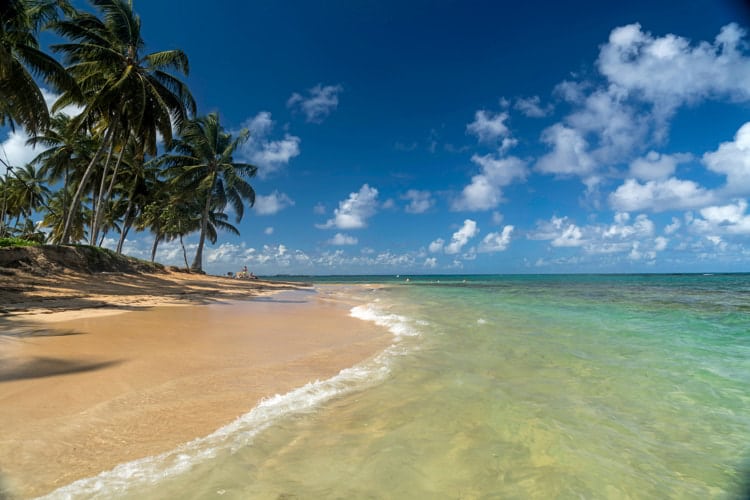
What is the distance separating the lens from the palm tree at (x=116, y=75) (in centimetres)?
1670

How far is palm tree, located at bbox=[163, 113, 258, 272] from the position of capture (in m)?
29.2

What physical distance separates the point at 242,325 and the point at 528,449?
7.07 m

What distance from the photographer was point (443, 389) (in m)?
4.20

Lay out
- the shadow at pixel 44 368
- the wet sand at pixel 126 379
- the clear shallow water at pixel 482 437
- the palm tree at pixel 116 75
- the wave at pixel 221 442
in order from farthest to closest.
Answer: the palm tree at pixel 116 75 → the shadow at pixel 44 368 → the wet sand at pixel 126 379 → the clear shallow water at pixel 482 437 → the wave at pixel 221 442

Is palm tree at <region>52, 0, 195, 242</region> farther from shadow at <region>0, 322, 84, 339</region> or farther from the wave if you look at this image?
the wave

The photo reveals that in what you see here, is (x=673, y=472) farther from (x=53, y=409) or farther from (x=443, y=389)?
(x=53, y=409)

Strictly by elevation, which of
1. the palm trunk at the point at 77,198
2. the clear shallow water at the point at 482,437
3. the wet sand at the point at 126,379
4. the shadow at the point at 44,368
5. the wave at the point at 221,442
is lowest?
the clear shallow water at the point at 482,437

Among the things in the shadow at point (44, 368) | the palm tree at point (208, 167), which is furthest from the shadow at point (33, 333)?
the palm tree at point (208, 167)

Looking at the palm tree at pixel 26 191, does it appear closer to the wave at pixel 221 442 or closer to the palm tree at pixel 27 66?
the palm tree at pixel 27 66

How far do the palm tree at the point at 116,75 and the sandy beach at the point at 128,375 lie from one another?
40.0ft

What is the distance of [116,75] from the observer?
17.6 m

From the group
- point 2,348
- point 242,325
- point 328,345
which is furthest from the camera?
point 242,325

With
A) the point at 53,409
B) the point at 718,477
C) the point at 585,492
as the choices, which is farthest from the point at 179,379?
the point at 718,477

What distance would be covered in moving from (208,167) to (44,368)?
29636 mm
